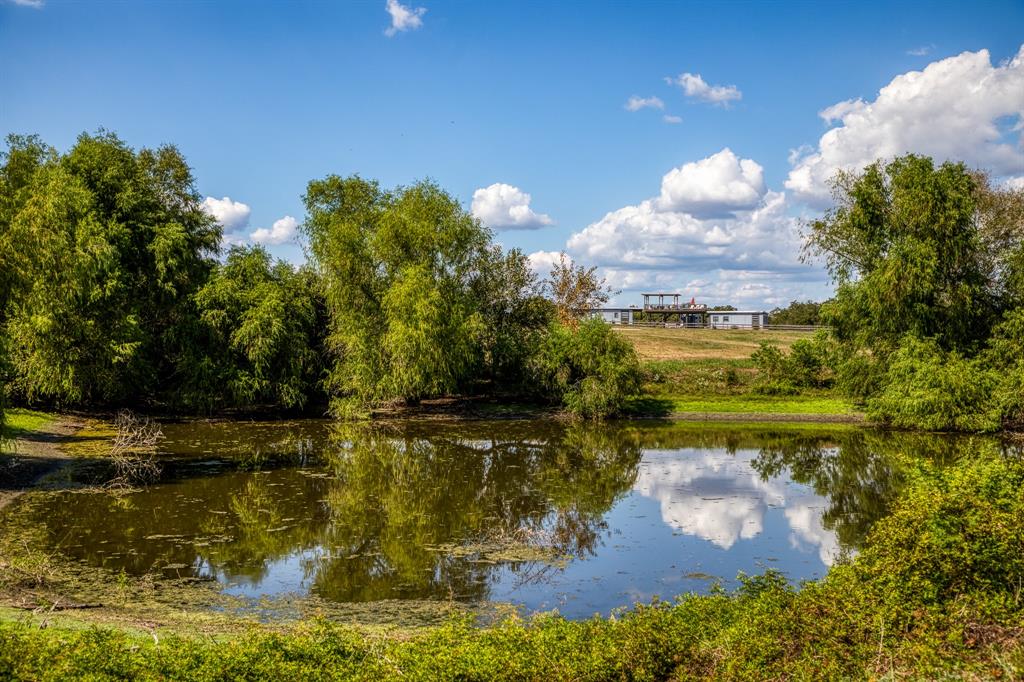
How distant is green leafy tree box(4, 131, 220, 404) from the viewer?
3216cm

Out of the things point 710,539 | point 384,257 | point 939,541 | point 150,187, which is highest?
point 150,187

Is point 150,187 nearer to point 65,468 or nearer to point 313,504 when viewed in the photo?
point 65,468

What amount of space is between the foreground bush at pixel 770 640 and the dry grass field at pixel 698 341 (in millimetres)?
45883

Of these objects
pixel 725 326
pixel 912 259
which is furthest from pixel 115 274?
pixel 725 326

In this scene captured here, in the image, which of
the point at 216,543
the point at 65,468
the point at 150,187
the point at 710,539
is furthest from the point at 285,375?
the point at 710,539

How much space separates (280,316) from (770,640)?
35.0 metres

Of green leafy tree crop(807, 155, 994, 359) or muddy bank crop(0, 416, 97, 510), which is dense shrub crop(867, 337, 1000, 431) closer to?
green leafy tree crop(807, 155, 994, 359)

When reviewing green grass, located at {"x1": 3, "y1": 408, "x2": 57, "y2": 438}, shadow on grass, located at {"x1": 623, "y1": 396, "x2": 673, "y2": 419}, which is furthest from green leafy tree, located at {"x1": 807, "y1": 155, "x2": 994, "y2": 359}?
green grass, located at {"x1": 3, "y1": 408, "x2": 57, "y2": 438}

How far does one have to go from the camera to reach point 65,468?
24.9m

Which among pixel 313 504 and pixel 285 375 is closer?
pixel 313 504

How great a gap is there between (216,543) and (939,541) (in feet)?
49.3

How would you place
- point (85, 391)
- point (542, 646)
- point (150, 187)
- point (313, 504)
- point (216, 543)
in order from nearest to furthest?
1. point (542, 646)
2. point (216, 543)
3. point (313, 504)
4. point (85, 391)
5. point (150, 187)

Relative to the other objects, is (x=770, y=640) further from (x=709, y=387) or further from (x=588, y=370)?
(x=709, y=387)

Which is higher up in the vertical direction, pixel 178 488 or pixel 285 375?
pixel 285 375
